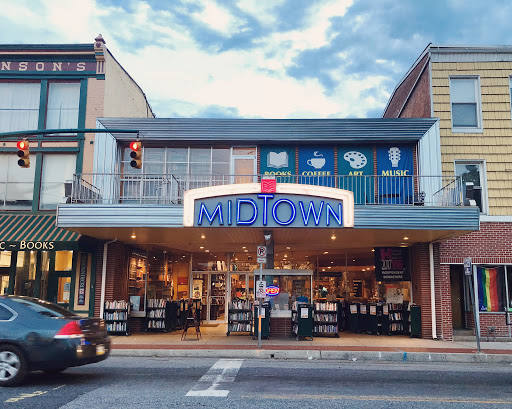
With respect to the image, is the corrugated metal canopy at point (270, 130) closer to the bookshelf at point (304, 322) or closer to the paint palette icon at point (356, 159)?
the paint palette icon at point (356, 159)

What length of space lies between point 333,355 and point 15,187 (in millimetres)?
12820

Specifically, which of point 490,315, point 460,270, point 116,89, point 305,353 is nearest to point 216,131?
point 116,89

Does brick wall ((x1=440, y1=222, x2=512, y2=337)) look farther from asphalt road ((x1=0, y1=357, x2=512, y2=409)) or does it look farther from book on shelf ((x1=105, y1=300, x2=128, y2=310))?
book on shelf ((x1=105, y1=300, x2=128, y2=310))

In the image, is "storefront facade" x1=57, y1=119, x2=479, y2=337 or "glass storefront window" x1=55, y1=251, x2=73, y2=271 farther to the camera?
"glass storefront window" x1=55, y1=251, x2=73, y2=271

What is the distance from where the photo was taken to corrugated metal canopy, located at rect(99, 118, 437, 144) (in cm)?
1778

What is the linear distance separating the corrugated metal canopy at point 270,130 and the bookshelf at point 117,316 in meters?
5.80

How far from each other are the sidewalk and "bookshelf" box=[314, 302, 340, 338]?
12.8 inches

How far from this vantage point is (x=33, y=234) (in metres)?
16.6

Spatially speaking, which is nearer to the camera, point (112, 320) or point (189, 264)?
point (112, 320)

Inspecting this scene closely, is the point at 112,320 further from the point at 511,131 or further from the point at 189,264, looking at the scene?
the point at 511,131

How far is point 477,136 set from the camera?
17859mm

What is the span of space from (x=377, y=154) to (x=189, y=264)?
9.27 metres

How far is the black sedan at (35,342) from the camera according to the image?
27.3 ft

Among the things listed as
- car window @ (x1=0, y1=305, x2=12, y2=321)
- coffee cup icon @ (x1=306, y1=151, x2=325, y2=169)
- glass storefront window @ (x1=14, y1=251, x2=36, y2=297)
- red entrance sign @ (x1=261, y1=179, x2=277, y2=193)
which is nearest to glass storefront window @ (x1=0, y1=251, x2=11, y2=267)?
glass storefront window @ (x1=14, y1=251, x2=36, y2=297)
